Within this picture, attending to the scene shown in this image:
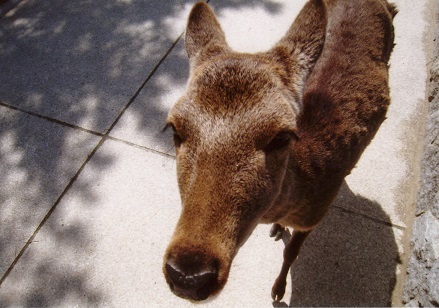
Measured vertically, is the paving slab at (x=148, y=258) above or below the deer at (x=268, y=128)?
below

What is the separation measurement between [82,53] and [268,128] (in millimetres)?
4505

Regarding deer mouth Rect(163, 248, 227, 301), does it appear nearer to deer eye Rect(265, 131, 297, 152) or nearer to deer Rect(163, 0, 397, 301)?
deer Rect(163, 0, 397, 301)

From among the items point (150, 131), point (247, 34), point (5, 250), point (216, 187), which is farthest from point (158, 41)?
point (216, 187)

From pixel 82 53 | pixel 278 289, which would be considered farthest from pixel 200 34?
pixel 82 53

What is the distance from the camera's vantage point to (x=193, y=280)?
5.77 feet

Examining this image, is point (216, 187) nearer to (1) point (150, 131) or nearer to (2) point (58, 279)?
(2) point (58, 279)

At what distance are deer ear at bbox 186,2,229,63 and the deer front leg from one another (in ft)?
5.75

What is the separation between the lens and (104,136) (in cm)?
455

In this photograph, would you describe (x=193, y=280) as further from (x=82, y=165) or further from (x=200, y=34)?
(x=82, y=165)

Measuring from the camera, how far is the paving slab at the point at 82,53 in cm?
493

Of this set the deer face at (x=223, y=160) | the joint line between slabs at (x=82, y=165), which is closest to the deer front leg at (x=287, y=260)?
the deer face at (x=223, y=160)

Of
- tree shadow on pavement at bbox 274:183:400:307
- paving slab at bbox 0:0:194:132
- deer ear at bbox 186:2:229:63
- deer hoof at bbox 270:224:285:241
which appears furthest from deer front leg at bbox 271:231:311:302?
paving slab at bbox 0:0:194:132

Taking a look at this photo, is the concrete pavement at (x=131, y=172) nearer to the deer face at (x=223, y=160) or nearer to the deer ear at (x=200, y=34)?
the deer face at (x=223, y=160)

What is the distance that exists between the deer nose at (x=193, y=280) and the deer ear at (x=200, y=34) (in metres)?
1.62
